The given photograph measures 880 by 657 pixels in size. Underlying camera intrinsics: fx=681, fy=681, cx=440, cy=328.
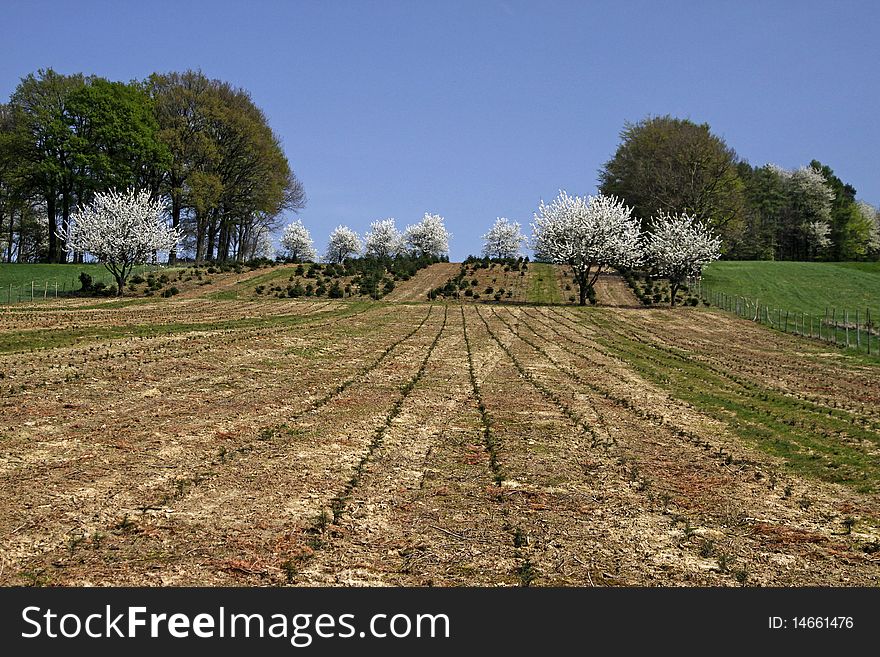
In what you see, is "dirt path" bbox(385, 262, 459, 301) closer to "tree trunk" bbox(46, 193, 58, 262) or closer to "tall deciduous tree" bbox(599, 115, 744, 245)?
"tall deciduous tree" bbox(599, 115, 744, 245)

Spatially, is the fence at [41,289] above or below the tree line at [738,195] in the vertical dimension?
below

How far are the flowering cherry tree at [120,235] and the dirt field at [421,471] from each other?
26.7 m

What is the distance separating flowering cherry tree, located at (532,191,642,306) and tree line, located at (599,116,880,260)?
6920 millimetres

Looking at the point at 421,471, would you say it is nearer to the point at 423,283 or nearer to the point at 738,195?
the point at 423,283

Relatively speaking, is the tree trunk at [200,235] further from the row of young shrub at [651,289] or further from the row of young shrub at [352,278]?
the row of young shrub at [651,289]

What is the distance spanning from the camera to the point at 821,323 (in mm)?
37156

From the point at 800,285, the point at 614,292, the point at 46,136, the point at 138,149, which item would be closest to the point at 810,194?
the point at 800,285

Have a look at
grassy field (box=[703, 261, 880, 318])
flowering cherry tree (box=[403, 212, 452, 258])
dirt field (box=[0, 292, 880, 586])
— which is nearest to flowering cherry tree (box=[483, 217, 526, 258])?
flowering cherry tree (box=[403, 212, 452, 258])

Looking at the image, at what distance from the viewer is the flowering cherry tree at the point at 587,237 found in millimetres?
49531

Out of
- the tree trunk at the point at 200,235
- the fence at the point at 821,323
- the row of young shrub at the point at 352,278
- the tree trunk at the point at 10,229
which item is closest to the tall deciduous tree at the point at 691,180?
the fence at the point at 821,323

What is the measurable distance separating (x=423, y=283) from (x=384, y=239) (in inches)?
2343

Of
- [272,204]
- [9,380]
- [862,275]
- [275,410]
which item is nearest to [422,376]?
[275,410]

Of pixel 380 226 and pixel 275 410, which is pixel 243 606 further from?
pixel 380 226

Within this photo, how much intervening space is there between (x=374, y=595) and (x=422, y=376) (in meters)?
11.8
